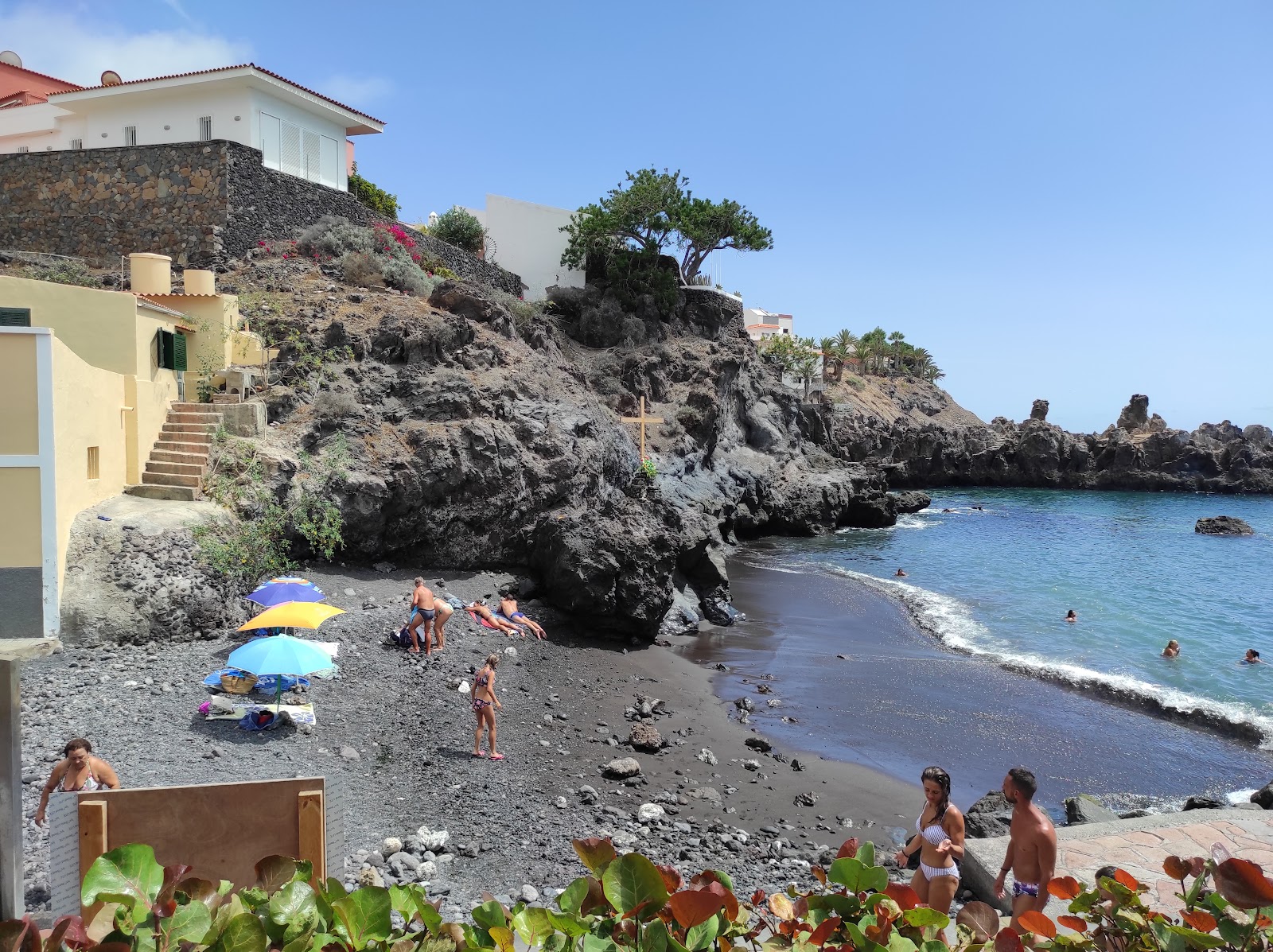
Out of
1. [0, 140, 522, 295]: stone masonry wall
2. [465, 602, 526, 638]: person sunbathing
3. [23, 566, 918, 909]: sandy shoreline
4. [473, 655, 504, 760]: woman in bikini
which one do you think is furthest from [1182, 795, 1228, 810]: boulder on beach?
[0, 140, 522, 295]: stone masonry wall

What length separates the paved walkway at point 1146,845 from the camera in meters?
7.41

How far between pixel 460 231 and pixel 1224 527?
42365mm

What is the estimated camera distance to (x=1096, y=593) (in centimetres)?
2756

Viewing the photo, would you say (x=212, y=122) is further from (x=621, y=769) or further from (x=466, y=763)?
(x=621, y=769)

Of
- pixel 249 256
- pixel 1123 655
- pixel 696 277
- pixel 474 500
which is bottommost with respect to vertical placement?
pixel 1123 655

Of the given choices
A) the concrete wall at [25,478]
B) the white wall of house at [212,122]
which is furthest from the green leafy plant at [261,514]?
the white wall of house at [212,122]

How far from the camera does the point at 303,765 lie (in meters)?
9.39

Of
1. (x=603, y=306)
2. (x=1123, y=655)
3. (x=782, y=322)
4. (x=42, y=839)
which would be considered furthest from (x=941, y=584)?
(x=782, y=322)

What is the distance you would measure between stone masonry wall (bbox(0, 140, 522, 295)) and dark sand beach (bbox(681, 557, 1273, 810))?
17.7 meters

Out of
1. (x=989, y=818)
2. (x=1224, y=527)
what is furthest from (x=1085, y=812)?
(x=1224, y=527)

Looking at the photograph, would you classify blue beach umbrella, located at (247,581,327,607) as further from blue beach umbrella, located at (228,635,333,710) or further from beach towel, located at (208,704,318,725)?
beach towel, located at (208,704,318,725)

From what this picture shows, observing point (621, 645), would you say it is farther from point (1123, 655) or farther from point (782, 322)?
point (782, 322)

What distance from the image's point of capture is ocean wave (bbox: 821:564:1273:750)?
15258 mm

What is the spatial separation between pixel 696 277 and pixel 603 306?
295 inches
